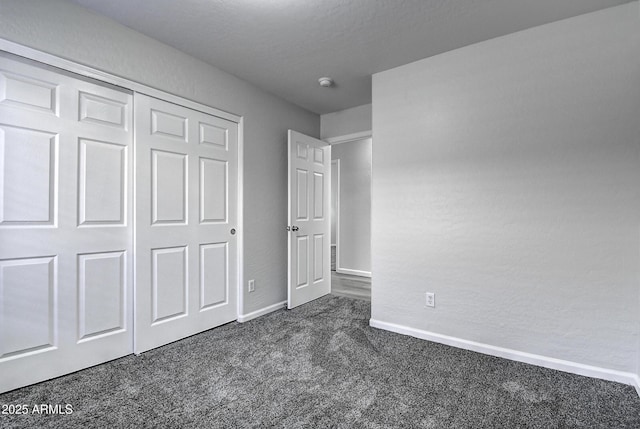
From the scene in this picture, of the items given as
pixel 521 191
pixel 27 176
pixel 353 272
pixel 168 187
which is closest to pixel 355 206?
pixel 353 272

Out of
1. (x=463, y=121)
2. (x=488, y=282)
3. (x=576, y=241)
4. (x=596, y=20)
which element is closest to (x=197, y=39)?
(x=463, y=121)

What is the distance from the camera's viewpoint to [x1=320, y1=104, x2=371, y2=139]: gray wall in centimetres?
371

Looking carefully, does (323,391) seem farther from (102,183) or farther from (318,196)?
(318,196)

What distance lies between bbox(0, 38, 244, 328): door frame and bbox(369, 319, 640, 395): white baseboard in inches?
61.6

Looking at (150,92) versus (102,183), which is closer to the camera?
(102,183)

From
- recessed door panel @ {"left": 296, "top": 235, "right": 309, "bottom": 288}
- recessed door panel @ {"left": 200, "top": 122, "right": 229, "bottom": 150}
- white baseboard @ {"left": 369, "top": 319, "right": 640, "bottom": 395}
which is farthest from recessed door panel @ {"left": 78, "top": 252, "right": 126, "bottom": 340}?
white baseboard @ {"left": 369, "top": 319, "right": 640, "bottom": 395}

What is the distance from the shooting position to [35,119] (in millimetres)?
1848

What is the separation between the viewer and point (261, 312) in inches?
127

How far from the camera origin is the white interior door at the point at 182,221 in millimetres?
2348

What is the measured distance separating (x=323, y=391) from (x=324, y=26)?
2.44 metres

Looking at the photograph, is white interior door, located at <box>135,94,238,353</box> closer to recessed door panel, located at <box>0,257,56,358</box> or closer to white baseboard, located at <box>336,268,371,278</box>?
recessed door panel, located at <box>0,257,56,358</box>

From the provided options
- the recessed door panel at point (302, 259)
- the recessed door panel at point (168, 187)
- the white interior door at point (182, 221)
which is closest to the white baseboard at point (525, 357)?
the recessed door panel at point (302, 259)

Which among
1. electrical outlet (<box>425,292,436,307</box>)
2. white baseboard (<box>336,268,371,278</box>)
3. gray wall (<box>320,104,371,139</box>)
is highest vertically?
gray wall (<box>320,104,371,139</box>)

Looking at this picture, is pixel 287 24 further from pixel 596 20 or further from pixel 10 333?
pixel 10 333
